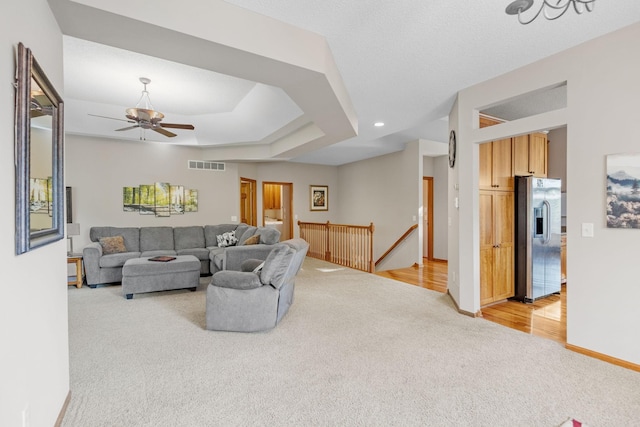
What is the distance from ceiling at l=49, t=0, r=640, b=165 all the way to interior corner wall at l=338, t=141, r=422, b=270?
7.58ft

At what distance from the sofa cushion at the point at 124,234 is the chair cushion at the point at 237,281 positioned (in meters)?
3.47

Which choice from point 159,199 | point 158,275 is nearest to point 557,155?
point 158,275

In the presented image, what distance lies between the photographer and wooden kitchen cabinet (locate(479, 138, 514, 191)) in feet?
12.9

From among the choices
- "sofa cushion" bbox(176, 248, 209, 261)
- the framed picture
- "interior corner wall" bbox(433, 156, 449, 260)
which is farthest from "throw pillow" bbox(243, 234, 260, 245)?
"interior corner wall" bbox(433, 156, 449, 260)

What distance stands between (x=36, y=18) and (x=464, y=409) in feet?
10.8

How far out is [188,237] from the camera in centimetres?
623

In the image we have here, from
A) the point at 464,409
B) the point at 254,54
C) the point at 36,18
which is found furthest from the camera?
the point at 254,54

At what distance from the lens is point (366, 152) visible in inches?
300

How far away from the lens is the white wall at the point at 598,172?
2.44 metres

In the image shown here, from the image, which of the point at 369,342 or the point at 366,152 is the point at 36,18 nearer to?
the point at 369,342

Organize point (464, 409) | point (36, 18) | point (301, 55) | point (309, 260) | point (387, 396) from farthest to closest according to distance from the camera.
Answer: point (309, 260) → point (301, 55) → point (387, 396) → point (464, 409) → point (36, 18)

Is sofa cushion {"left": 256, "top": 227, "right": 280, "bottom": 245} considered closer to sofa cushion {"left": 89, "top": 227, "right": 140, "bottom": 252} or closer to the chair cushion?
the chair cushion

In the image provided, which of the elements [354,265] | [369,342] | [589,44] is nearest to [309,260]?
[354,265]

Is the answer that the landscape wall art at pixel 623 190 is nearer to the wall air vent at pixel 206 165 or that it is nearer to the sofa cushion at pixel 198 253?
the sofa cushion at pixel 198 253
